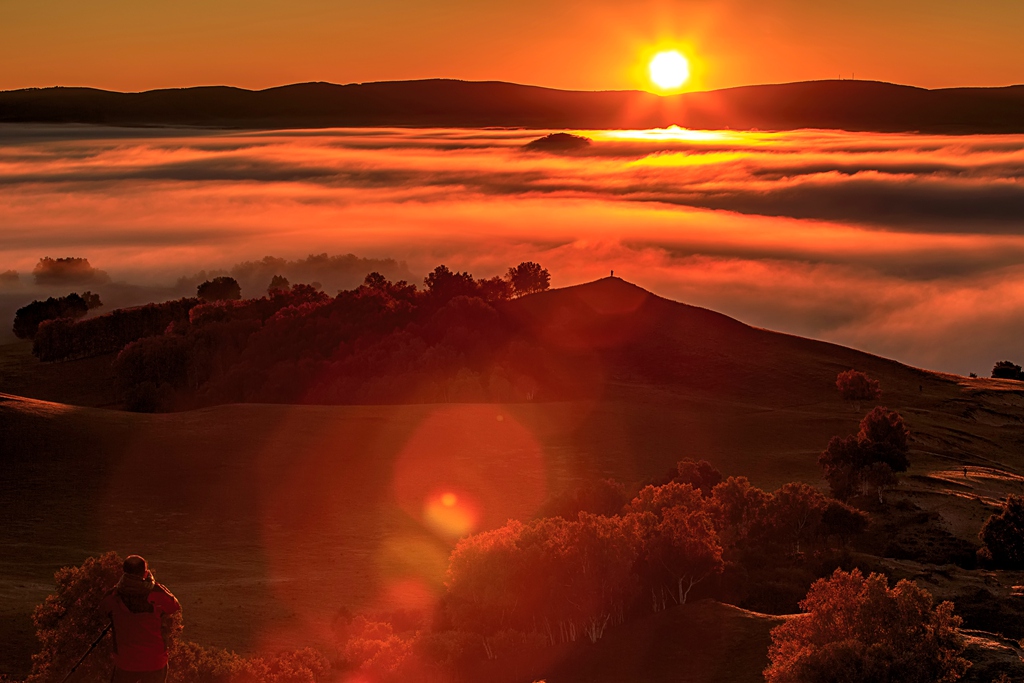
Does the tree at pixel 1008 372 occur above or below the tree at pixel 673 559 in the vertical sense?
below

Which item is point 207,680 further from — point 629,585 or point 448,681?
point 629,585

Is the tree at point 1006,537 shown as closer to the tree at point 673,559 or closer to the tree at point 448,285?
the tree at point 673,559

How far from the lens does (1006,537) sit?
73000 millimetres

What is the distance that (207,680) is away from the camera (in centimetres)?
3728

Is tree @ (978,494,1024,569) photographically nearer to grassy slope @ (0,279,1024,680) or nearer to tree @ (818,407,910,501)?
grassy slope @ (0,279,1024,680)

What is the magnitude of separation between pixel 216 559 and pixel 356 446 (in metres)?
28.4

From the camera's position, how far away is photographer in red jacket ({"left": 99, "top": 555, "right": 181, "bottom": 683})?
895 inches

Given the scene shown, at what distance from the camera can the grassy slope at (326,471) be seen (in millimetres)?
56844

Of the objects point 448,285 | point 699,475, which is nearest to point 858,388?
point 699,475

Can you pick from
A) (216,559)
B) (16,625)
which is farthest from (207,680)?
(216,559)

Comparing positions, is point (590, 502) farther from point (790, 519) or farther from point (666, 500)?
point (790, 519)

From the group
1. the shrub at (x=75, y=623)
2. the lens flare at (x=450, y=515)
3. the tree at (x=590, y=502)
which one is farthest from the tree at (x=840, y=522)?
the shrub at (x=75, y=623)

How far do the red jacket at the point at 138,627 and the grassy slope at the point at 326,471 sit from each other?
689 inches

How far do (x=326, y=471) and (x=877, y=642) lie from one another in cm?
5207
